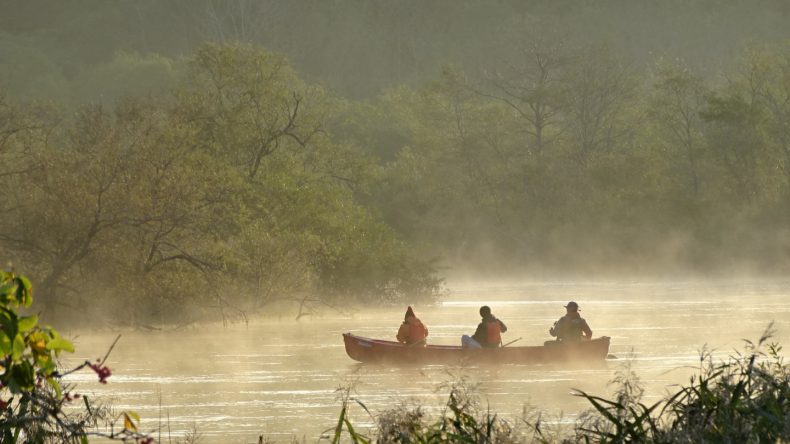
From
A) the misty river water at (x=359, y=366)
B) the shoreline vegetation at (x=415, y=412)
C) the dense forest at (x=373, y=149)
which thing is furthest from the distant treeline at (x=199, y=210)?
the shoreline vegetation at (x=415, y=412)

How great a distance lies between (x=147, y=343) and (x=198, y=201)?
4.33 meters

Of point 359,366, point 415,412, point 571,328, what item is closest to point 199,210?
point 359,366

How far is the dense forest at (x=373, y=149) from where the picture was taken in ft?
98.2

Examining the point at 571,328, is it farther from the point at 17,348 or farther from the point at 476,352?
the point at 17,348

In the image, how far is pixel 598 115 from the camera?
2618 inches

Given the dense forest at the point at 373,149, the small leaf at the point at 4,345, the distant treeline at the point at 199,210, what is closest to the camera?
the small leaf at the point at 4,345

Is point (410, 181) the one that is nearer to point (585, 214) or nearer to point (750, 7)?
point (585, 214)

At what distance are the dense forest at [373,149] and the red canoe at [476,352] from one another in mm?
7244

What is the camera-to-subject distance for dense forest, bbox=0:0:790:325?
29.9 m

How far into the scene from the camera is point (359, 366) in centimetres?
2325

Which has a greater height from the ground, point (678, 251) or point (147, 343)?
point (678, 251)

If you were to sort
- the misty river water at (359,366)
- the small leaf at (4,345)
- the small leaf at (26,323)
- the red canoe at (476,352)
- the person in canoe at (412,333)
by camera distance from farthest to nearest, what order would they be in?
the person in canoe at (412,333) < the red canoe at (476,352) < the misty river water at (359,366) < the small leaf at (26,323) < the small leaf at (4,345)

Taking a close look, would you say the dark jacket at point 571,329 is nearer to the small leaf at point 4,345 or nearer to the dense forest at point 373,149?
the dense forest at point 373,149

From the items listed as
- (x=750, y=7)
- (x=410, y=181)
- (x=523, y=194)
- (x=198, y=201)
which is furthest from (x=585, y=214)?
(x=750, y=7)
